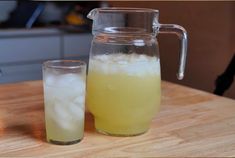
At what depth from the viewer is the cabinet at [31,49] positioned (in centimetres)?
259

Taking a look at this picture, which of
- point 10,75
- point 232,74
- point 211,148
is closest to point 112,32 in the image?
point 211,148

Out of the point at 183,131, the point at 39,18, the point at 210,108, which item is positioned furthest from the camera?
the point at 39,18

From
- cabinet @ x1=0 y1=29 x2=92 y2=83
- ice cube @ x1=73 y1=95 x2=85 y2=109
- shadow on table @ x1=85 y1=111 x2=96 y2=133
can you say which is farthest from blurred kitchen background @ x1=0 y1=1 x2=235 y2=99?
ice cube @ x1=73 y1=95 x2=85 y2=109

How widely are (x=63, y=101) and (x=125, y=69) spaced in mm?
134

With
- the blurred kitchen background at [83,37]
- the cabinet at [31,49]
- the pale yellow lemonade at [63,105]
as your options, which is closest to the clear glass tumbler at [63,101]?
the pale yellow lemonade at [63,105]

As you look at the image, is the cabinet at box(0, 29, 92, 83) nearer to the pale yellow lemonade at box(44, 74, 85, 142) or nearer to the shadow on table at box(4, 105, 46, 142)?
the shadow on table at box(4, 105, 46, 142)

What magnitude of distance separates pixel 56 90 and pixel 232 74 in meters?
0.87

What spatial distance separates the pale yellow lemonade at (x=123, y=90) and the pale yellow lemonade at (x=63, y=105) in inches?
2.0

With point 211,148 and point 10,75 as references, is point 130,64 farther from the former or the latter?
point 10,75

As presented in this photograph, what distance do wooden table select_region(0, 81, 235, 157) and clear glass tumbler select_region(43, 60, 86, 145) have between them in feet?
0.08

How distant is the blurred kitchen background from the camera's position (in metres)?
2.04

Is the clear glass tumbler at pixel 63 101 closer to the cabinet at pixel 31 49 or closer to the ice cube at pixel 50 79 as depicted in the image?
the ice cube at pixel 50 79

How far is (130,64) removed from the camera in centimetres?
79

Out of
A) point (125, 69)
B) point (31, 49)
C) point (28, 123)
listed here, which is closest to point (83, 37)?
point (31, 49)
